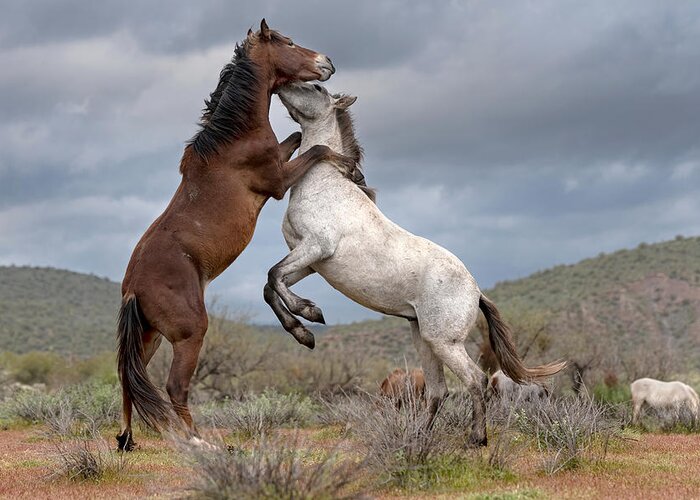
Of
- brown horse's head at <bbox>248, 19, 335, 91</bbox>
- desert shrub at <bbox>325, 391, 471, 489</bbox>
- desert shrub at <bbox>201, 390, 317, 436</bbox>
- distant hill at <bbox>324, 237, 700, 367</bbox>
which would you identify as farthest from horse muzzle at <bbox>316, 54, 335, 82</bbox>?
distant hill at <bbox>324, 237, 700, 367</bbox>

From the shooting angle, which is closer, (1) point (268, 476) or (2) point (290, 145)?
(1) point (268, 476)

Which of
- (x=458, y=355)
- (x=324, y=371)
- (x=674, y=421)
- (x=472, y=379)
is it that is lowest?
(x=674, y=421)

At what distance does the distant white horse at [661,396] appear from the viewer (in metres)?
14.7

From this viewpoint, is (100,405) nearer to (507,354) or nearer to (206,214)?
(206,214)

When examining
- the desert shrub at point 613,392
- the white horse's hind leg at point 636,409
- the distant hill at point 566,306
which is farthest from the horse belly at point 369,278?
the distant hill at point 566,306

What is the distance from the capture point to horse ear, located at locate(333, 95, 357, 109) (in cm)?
943

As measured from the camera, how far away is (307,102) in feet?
30.6

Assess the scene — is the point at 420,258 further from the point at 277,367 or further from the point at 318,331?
the point at 318,331

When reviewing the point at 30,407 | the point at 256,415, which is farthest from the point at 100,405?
the point at 256,415

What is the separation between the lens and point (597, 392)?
65.8 ft

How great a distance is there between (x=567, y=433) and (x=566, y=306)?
43.8 m

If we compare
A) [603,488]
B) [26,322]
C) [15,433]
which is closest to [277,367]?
[15,433]

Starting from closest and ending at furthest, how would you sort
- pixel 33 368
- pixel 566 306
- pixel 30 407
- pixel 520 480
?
pixel 520 480 → pixel 30 407 → pixel 33 368 → pixel 566 306

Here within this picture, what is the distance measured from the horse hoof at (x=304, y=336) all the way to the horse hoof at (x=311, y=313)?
0.47ft
